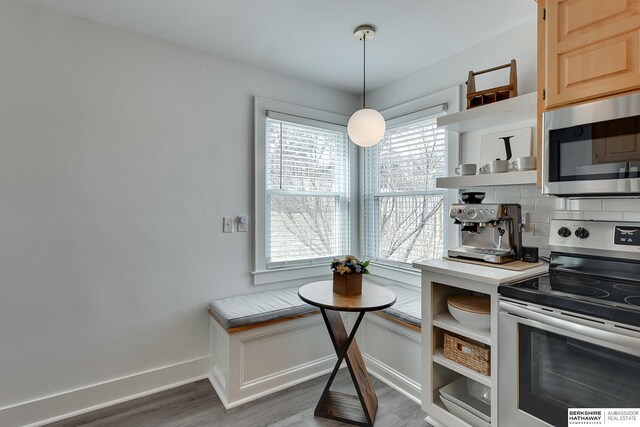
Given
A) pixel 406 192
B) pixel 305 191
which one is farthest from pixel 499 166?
pixel 305 191

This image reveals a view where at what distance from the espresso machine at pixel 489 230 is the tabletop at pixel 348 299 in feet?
1.74

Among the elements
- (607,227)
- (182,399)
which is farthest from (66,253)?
(607,227)

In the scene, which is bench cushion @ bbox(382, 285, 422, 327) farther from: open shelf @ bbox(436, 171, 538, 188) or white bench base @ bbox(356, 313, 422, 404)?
open shelf @ bbox(436, 171, 538, 188)

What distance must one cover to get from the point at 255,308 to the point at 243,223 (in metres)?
0.71

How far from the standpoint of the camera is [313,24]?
6.88 feet

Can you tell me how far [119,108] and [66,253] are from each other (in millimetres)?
1009

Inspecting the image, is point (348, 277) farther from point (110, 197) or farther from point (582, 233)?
point (110, 197)

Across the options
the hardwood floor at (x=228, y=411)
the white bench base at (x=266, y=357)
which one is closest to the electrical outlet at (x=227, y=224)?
the white bench base at (x=266, y=357)

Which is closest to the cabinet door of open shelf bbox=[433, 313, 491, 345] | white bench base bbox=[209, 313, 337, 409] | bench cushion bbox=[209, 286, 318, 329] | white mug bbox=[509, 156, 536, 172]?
white mug bbox=[509, 156, 536, 172]

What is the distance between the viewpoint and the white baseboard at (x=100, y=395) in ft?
6.22

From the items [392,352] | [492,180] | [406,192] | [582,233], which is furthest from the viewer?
[406,192]

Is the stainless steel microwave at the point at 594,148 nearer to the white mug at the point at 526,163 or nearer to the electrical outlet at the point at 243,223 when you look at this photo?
the white mug at the point at 526,163

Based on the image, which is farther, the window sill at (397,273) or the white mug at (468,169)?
the window sill at (397,273)

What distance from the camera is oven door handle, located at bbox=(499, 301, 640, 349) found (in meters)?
1.12
